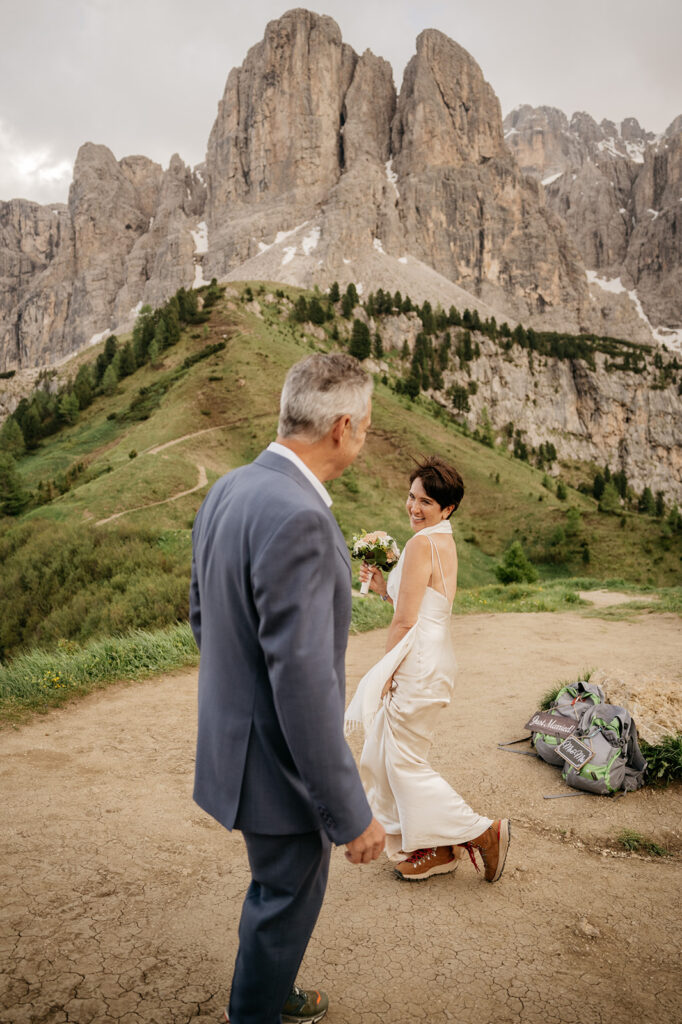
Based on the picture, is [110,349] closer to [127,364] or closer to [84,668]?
[127,364]

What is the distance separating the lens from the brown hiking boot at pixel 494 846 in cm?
375

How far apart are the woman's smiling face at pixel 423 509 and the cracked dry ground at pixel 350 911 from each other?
A: 234 cm

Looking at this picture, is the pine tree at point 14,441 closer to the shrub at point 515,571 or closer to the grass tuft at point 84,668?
the shrub at point 515,571

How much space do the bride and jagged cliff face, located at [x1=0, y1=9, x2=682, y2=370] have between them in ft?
385

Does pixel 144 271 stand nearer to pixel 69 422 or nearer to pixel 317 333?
pixel 317 333

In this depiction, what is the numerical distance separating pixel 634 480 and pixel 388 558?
12298cm

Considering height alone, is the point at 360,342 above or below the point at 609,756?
above

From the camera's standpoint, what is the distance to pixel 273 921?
2.15 metres

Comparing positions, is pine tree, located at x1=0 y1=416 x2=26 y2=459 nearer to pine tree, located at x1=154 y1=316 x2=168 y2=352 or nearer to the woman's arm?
pine tree, located at x1=154 y1=316 x2=168 y2=352

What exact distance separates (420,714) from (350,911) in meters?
1.19

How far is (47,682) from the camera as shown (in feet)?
26.1

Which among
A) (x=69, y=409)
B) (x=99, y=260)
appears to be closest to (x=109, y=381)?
(x=69, y=409)

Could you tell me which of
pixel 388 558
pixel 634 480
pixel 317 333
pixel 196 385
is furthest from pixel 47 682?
pixel 634 480

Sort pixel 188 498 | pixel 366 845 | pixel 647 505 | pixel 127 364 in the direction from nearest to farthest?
1. pixel 366 845
2. pixel 188 498
3. pixel 127 364
4. pixel 647 505
